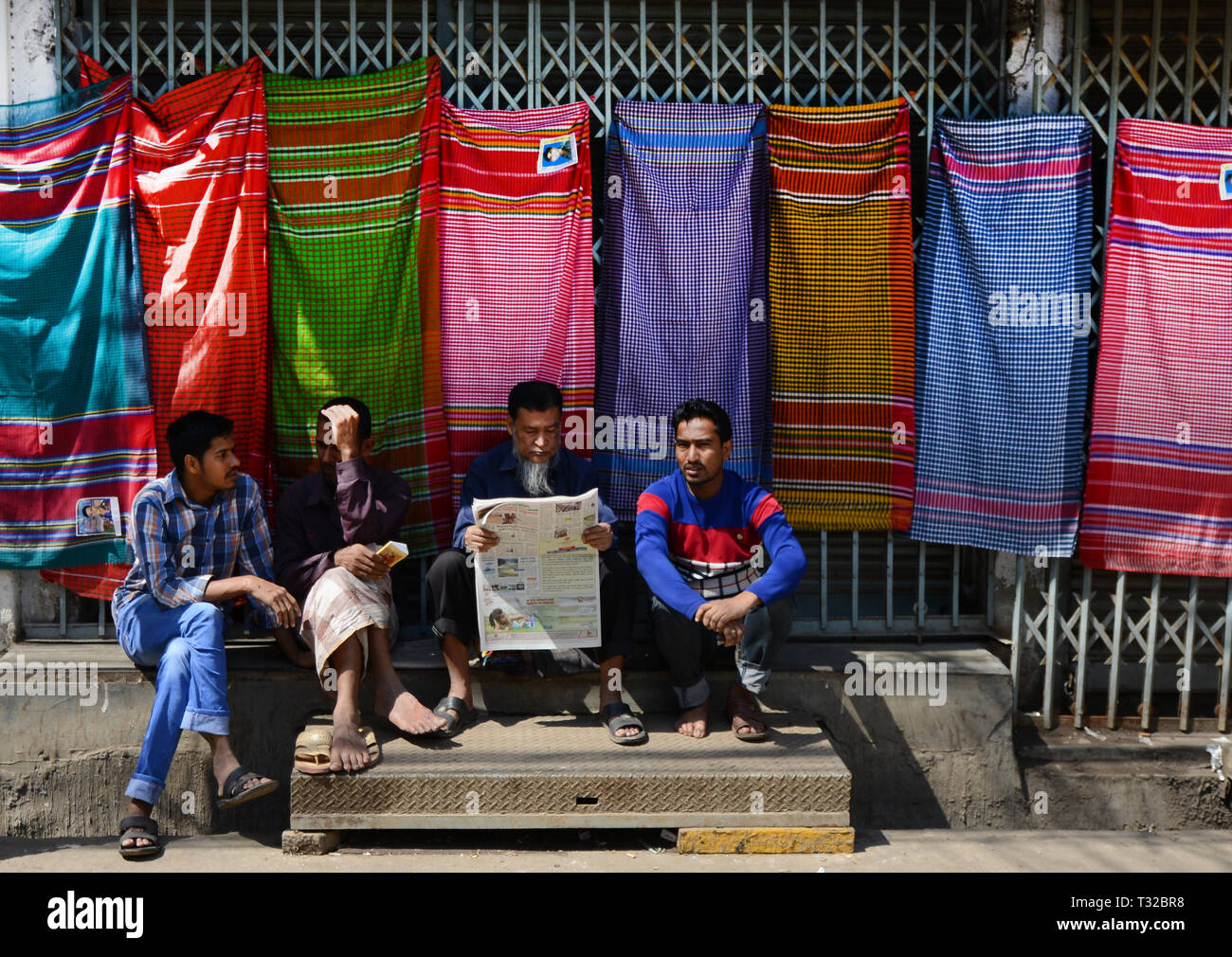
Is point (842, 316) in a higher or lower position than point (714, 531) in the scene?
higher

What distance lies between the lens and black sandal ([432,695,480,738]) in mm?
4344

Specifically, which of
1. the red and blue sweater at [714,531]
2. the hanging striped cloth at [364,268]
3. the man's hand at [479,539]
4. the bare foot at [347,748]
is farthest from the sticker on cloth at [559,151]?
the bare foot at [347,748]

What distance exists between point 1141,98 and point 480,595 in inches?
148

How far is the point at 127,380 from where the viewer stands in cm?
482

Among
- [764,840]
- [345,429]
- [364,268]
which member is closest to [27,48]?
[364,268]

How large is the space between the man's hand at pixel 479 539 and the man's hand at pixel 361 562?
347 millimetres

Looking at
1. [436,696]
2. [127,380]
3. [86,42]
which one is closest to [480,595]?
[436,696]

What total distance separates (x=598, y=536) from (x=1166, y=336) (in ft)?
8.77

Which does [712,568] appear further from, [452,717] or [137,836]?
[137,836]

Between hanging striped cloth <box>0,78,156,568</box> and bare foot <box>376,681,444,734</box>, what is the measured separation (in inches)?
58.1

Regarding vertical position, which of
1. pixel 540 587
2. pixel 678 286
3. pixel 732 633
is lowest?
pixel 732 633

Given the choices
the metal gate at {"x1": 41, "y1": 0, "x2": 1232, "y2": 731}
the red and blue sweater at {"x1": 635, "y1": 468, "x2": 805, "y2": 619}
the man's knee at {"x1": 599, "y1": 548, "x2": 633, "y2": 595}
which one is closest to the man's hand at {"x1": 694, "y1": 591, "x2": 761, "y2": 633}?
the red and blue sweater at {"x1": 635, "y1": 468, "x2": 805, "y2": 619}

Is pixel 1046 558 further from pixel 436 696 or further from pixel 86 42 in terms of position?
pixel 86 42

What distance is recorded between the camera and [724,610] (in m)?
4.27
